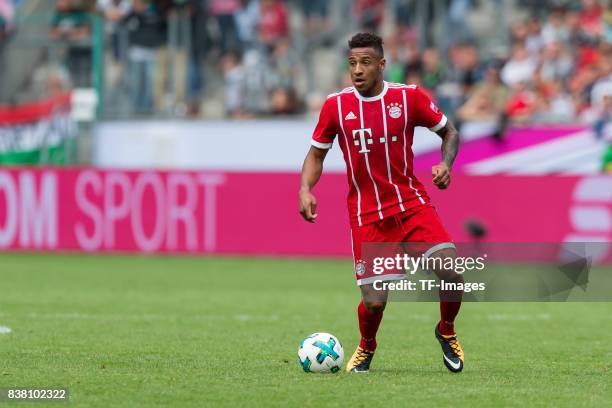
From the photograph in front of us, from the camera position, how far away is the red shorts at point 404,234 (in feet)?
28.3

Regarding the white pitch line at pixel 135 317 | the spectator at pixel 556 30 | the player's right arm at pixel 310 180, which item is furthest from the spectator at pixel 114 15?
the player's right arm at pixel 310 180

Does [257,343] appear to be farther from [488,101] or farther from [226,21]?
[226,21]

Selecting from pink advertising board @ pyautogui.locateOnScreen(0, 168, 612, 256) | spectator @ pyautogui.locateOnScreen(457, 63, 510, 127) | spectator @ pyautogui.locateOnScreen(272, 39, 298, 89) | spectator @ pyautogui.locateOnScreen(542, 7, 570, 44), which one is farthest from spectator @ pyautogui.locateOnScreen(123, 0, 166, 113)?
spectator @ pyautogui.locateOnScreen(542, 7, 570, 44)

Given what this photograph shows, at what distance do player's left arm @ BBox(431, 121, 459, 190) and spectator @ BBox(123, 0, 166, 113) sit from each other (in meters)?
16.0

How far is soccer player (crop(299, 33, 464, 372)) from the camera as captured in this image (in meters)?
8.62

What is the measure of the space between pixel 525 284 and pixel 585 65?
278 inches

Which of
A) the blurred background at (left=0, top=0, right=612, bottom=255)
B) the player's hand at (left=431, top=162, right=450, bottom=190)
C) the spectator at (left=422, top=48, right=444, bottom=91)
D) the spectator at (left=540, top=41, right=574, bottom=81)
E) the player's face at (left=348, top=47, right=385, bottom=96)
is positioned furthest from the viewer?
the spectator at (left=422, top=48, right=444, bottom=91)

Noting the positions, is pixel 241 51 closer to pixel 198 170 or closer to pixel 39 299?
pixel 198 170

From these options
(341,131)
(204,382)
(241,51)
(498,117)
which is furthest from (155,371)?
(241,51)

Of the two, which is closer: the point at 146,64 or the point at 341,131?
the point at 341,131

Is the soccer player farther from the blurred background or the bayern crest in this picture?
the blurred background

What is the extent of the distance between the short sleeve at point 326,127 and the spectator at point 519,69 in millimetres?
14122

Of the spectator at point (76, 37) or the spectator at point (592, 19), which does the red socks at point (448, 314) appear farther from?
the spectator at point (76, 37)

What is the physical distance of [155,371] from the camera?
8.70m
